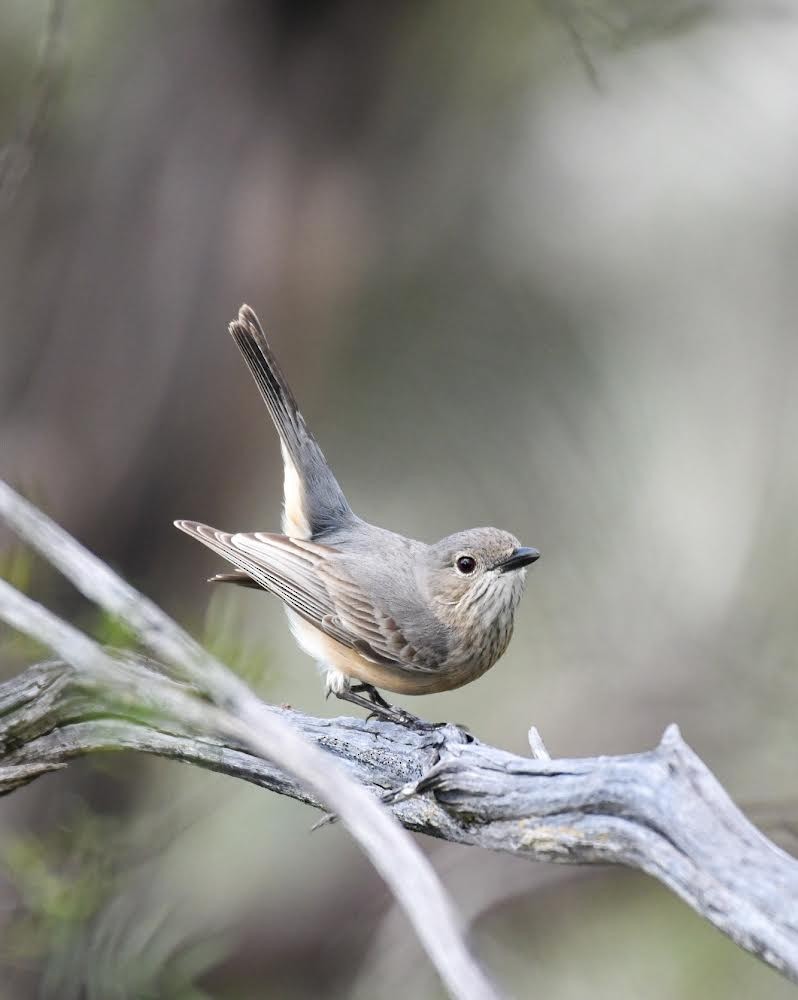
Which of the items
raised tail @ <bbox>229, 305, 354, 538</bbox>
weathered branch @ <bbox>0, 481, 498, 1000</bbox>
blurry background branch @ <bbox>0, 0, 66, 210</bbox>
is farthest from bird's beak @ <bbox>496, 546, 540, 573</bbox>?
weathered branch @ <bbox>0, 481, 498, 1000</bbox>

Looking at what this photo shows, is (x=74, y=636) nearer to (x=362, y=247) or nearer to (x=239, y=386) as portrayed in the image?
(x=239, y=386)

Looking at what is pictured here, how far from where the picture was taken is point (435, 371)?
5.07 meters

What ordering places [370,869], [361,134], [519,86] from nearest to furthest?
[370,869], [361,134], [519,86]

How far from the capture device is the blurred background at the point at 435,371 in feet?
13.3

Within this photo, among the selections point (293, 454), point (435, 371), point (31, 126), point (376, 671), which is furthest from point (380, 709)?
point (435, 371)

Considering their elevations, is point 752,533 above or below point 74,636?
above

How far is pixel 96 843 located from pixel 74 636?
1127mm

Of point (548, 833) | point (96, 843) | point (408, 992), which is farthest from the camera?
point (408, 992)

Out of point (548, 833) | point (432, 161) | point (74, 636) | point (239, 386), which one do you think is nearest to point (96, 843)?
point (548, 833)

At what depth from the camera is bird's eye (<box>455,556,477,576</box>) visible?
338 centimetres

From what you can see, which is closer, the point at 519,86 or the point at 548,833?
the point at 548,833

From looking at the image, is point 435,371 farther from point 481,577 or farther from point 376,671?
point 376,671

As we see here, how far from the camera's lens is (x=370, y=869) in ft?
13.8

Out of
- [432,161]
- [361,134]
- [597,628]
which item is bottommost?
[597,628]
